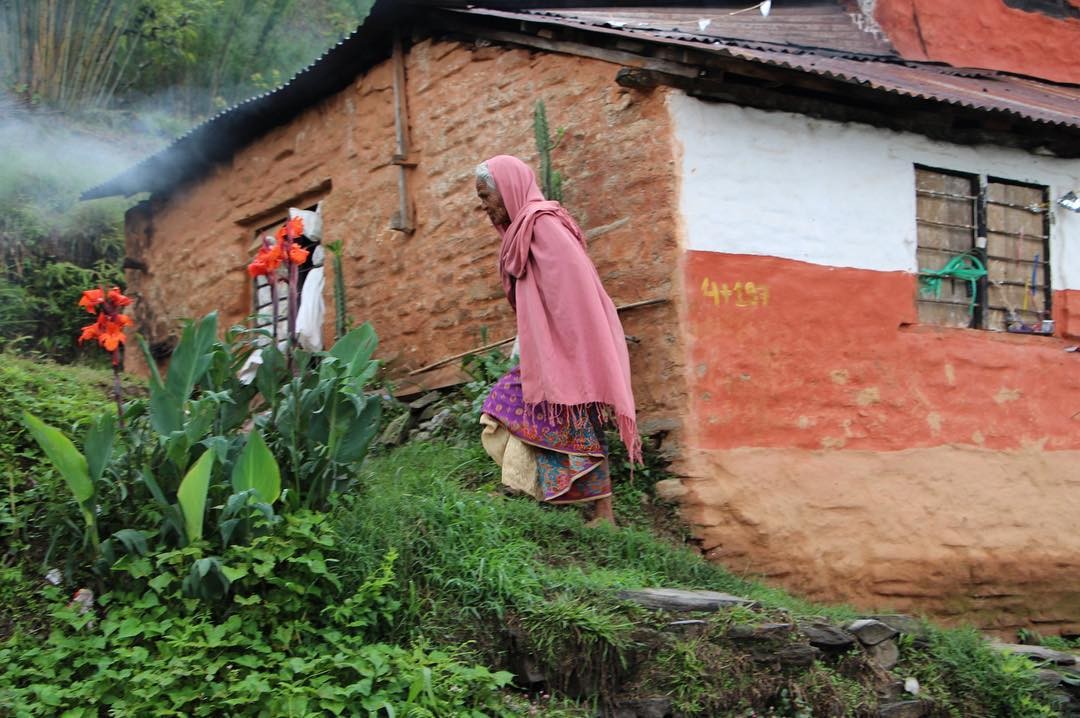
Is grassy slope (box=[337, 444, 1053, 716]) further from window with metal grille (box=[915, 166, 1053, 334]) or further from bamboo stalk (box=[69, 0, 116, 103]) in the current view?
bamboo stalk (box=[69, 0, 116, 103])

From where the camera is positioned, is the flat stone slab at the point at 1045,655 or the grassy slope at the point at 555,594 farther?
the flat stone slab at the point at 1045,655

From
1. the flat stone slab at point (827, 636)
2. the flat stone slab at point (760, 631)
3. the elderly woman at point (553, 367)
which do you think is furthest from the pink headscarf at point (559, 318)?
the flat stone slab at point (827, 636)

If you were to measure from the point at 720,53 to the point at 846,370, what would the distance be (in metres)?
1.95

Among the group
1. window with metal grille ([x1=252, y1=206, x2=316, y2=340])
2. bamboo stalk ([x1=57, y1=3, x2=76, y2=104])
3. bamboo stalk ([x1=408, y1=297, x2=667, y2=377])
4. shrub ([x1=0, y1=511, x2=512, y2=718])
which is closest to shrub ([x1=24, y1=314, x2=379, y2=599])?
shrub ([x1=0, y1=511, x2=512, y2=718])

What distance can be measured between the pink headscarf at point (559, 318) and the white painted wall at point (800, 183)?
0.94 metres

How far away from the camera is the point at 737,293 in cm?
→ 613

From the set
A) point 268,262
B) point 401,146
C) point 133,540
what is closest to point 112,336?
point 268,262

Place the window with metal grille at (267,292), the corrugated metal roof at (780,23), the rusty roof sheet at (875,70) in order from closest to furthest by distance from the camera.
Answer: the rusty roof sheet at (875,70) < the corrugated metal roof at (780,23) < the window with metal grille at (267,292)

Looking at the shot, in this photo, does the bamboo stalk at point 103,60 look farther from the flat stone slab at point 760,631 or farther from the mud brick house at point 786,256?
the flat stone slab at point 760,631

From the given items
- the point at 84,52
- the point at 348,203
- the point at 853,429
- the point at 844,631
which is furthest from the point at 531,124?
the point at 84,52

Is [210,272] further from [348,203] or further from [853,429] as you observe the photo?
[853,429]

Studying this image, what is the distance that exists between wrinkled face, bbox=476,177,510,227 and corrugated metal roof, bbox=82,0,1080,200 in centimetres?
125

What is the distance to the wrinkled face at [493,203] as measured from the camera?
→ 5531 mm

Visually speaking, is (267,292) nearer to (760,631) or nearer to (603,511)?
(603,511)
